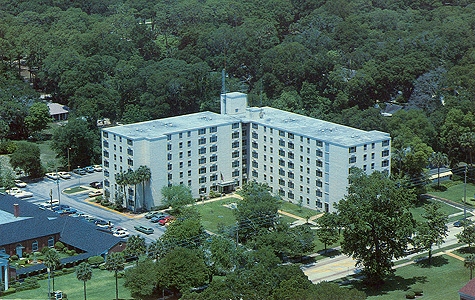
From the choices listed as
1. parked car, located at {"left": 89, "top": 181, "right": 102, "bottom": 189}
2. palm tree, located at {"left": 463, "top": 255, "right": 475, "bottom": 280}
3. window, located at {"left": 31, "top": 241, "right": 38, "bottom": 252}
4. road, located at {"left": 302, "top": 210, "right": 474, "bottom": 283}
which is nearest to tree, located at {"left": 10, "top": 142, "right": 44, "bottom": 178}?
parked car, located at {"left": 89, "top": 181, "right": 102, "bottom": 189}

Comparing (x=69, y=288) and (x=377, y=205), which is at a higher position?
(x=377, y=205)

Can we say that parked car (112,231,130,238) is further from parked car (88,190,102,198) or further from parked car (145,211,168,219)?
parked car (88,190,102,198)

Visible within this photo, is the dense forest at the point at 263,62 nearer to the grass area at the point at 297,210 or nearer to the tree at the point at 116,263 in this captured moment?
the grass area at the point at 297,210

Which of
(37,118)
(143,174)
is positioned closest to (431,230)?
(143,174)

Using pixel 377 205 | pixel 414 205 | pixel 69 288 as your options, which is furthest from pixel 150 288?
pixel 414 205

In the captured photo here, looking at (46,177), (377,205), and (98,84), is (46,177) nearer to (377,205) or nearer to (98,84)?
(98,84)

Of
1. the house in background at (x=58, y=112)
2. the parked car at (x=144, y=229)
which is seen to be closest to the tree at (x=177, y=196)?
the parked car at (x=144, y=229)
